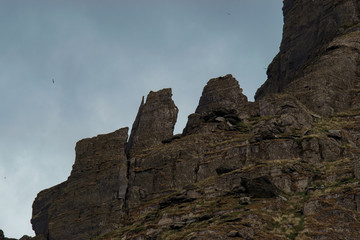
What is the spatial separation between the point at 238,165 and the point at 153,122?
27634mm

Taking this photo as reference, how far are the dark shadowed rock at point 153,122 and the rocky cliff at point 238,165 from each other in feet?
0.68

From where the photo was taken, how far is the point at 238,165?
265 ft

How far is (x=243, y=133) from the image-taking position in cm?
9275

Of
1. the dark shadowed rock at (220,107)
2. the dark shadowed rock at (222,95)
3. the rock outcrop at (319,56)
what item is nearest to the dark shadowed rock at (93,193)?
the dark shadowed rock at (220,107)

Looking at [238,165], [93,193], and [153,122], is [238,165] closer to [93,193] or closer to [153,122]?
[93,193]

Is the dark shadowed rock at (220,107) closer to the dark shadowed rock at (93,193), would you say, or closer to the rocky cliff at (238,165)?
A: the rocky cliff at (238,165)

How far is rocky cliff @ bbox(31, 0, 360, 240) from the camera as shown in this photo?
6106 centimetres

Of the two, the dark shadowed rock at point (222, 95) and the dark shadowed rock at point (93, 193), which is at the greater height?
the dark shadowed rock at point (222, 95)

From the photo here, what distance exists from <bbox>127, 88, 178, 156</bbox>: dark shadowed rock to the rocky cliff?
21 centimetres

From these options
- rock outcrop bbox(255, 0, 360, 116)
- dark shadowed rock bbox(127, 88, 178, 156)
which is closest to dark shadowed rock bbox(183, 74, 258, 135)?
dark shadowed rock bbox(127, 88, 178, 156)

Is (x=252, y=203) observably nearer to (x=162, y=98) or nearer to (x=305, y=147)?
(x=305, y=147)

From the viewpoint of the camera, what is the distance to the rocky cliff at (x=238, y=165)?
61062 millimetres

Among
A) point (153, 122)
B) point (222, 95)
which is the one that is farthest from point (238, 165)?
point (222, 95)

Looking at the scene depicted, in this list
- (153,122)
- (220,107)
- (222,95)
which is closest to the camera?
(220,107)
